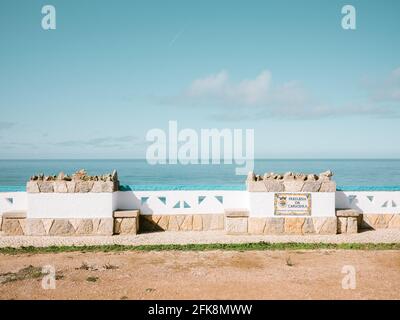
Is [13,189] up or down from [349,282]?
up

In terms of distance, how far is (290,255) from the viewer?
29.5ft

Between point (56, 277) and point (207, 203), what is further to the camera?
point (207, 203)

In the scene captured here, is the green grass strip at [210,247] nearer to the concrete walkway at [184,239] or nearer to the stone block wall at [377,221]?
the concrete walkway at [184,239]

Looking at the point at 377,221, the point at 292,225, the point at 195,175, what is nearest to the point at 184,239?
the point at 292,225

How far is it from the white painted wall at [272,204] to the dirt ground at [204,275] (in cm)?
251

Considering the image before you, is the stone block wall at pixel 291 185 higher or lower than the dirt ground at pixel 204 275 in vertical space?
higher

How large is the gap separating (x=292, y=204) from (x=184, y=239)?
3.65 m

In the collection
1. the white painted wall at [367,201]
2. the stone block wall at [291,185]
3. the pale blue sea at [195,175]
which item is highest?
the stone block wall at [291,185]

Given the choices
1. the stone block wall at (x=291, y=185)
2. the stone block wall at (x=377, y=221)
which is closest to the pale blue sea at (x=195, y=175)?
the stone block wall at (x=377, y=221)

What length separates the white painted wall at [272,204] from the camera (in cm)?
1178

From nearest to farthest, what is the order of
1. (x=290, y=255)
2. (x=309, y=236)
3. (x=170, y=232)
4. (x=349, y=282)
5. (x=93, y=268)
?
(x=349, y=282), (x=93, y=268), (x=290, y=255), (x=309, y=236), (x=170, y=232)

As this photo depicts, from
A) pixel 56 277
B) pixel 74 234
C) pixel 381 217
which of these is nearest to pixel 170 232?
pixel 74 234
